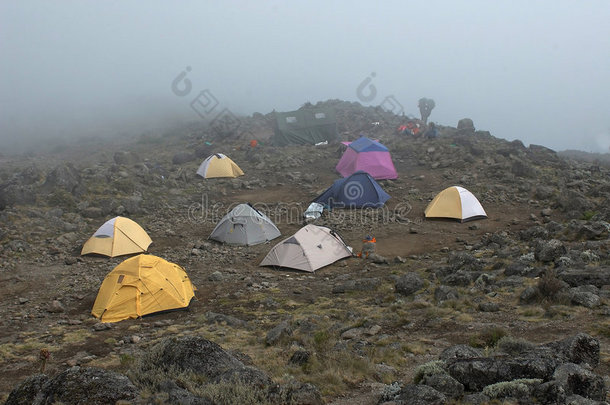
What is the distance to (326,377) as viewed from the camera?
6.75 metres

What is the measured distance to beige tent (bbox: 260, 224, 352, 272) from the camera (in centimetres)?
1460

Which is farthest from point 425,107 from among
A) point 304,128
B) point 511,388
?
point 511,388

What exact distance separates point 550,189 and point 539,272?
37.6 ft

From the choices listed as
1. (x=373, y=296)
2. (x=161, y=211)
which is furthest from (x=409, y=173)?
(x=373, y=296)

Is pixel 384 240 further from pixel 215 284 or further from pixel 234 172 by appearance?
pixel 234 172

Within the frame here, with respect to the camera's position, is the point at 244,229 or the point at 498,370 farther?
the point at 244,229

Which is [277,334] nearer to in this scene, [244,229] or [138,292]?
[138,292]

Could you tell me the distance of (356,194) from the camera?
20.5 meters

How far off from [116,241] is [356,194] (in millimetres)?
9694

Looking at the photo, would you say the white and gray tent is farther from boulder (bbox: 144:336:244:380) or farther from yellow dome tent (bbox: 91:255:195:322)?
boulder (bbox: 144:336:244:380)

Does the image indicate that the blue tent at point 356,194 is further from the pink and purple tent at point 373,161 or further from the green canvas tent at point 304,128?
the green canvas tent at point 304,128

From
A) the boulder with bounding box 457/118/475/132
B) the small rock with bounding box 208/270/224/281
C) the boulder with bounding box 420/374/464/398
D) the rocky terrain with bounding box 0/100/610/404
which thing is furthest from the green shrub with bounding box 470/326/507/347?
the boulder with bounding box 457/118/475/132

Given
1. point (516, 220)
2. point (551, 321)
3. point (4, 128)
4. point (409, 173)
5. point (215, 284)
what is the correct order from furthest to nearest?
point (4, 128) < point (409, 173) < point (516, 220) < point (215, 284) < point (551, 321)

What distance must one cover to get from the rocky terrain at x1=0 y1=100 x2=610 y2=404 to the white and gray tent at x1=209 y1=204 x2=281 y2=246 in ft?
1.51
